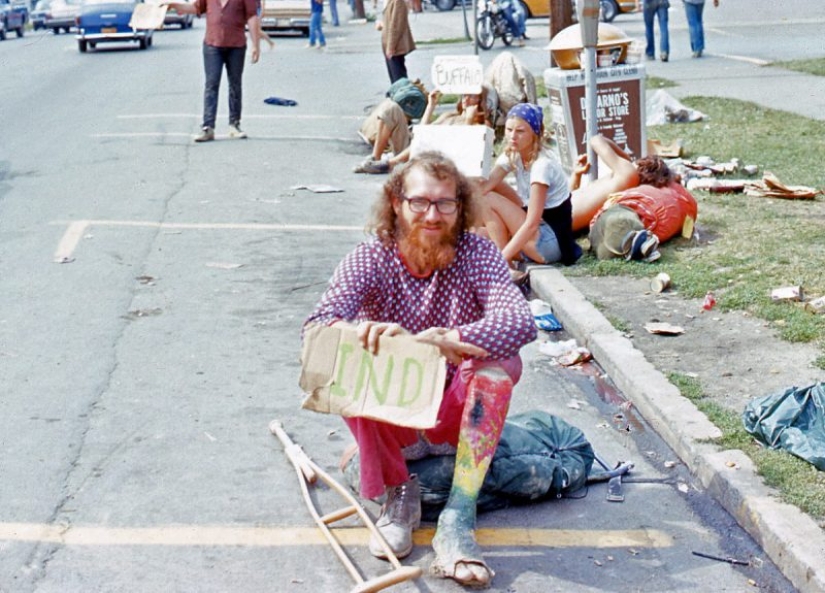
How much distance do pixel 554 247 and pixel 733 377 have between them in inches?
92.5

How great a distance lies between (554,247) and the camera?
7625 millimetres

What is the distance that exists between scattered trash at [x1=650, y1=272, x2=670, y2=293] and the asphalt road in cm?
108

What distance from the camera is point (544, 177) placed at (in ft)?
24.1

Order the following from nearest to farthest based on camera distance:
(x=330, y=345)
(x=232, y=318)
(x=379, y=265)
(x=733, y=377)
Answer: (x=330, y=345) → (x=379, y=265) → (x=733, y=377) → (x=232, y=318)

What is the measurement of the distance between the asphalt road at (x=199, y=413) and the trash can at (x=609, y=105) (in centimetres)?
189

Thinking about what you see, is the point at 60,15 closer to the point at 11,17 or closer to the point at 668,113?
the point at 11,17

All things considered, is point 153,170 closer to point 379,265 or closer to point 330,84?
point 379,265

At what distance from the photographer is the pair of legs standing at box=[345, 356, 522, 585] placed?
12.5 ft

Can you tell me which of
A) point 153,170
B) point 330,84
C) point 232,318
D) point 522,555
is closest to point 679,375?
point 522,555

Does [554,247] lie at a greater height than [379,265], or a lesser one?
lesser

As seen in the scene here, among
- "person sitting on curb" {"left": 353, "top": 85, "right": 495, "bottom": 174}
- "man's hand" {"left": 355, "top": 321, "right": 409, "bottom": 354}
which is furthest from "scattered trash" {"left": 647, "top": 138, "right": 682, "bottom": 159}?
"man's hand" {"left": 355, "top": 321, "right": 409, "bottom": 354}

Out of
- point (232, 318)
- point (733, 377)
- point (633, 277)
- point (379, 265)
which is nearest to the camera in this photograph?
point (379, 265)

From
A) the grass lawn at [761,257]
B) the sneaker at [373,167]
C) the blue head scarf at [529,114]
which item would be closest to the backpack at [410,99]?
the sneaker at [373,167]

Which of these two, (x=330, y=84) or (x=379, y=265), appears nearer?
(x=379, y=265)
